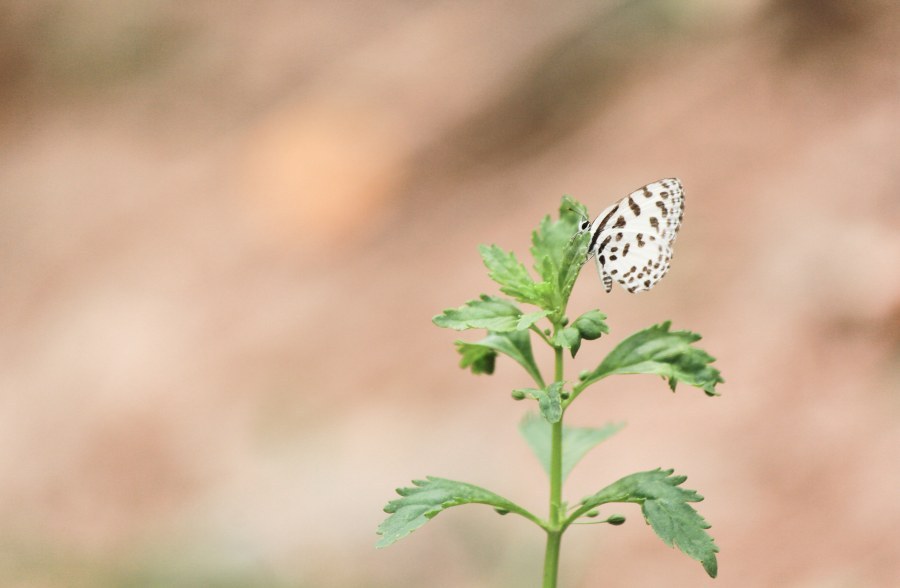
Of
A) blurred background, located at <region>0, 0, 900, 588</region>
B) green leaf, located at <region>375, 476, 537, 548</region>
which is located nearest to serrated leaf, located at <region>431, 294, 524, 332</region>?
green leaf, located at <region>375, 476, 537, 548</region>

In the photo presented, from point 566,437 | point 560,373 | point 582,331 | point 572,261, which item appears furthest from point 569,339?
point 566,437

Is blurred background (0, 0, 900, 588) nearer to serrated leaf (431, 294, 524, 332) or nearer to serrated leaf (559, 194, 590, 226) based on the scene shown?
serrated leaf (559, 194, 590, 226)

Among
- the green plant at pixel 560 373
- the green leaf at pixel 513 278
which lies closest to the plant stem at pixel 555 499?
the green plant at pixel 560 373

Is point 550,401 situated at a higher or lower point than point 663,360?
lower

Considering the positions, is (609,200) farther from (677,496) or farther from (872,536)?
(677,496)

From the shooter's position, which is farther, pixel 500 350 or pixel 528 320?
pixel 500 350

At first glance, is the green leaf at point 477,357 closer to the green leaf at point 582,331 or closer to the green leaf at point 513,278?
the green leaf at point 513,278

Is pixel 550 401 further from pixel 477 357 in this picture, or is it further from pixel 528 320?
pixel 477 357
